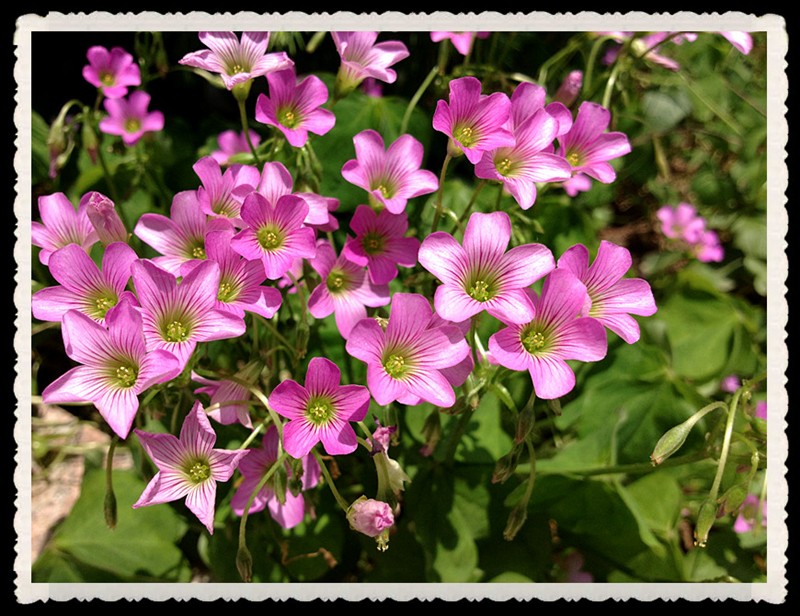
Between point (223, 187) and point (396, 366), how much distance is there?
0.38 meters

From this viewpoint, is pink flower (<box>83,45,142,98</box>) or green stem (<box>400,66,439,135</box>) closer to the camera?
green stem (<box>400,66,439,135</box>)

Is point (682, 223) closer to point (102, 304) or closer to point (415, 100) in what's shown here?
point (415, 100)

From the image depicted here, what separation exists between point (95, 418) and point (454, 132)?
120cm

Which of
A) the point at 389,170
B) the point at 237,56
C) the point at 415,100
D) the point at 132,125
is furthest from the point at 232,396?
the point at 132,125

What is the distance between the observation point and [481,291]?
1002 millimetres

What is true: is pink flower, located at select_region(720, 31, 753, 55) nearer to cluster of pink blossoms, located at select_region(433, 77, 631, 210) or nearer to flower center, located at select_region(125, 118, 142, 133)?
cluster of pink blossoms, located at select_region(433, 77, 631, 210)

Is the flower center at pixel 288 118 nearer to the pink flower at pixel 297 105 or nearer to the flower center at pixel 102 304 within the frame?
the pink flower at pixel 297 105

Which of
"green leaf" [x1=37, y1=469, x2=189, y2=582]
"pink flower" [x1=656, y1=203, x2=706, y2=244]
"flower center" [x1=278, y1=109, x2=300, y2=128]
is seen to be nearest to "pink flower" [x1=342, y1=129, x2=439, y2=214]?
"flower center" [x1=278, y1=109, x2=300, y2=128]

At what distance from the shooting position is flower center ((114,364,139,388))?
36.8 inches

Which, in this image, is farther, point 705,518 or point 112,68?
point 112,68

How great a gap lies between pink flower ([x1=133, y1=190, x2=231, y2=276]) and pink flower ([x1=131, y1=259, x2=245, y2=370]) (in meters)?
0.09

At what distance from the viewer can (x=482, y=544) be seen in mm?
1412

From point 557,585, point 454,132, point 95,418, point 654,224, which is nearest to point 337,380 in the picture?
point 454,132

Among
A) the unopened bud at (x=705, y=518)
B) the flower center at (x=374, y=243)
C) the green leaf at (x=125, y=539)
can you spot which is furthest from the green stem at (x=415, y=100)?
the green leaf at (x=125, y=539)
